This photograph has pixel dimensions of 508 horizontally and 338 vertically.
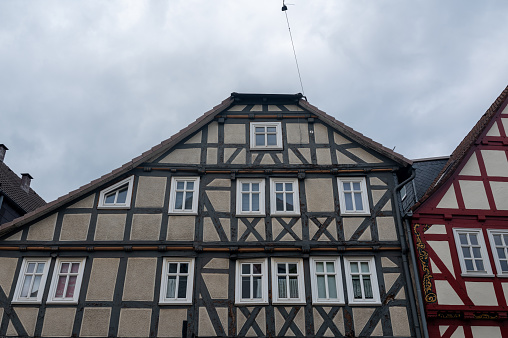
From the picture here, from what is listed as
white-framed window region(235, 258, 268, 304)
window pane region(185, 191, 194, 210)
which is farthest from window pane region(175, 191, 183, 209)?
white-framed window region(235, 258, 268, 304)

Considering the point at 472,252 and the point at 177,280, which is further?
the point at 472,252

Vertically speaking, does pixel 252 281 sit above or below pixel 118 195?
below

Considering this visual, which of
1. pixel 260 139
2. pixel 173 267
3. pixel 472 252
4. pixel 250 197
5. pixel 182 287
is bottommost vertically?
pixel 182 287

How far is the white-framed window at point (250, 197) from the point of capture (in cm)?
1581

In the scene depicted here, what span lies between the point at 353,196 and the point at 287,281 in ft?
11.1

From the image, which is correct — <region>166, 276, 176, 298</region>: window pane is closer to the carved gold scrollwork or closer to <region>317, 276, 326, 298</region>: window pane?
<region>317, 276, 326, 298</region>: window pane

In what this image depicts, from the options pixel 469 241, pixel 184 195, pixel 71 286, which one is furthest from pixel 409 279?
pixel 71 286

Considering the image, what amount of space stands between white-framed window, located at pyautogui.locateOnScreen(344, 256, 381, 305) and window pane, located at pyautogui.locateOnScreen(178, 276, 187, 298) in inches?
179

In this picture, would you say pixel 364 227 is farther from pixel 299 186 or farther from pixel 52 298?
pixel 52 298

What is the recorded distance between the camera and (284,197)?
1606 cm

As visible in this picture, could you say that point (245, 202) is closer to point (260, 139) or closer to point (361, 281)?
point (260, 139)

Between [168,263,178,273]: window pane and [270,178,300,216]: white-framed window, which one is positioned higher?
[270,178,300,216]: white-framed window

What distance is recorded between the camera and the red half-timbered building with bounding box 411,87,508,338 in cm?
1403

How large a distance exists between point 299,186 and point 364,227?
2.33 m
